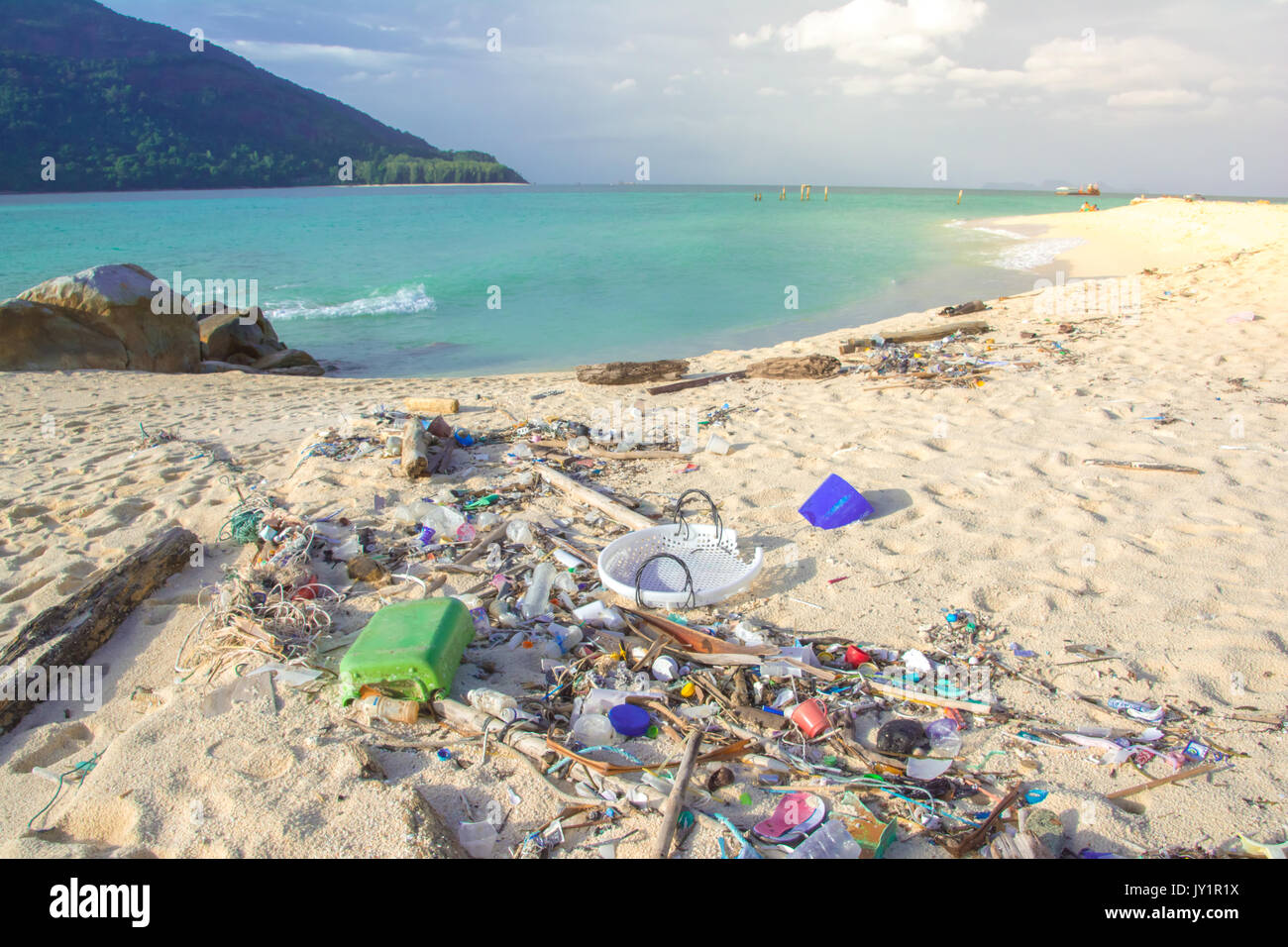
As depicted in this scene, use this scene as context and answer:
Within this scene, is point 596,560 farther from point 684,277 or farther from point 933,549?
point 684,277

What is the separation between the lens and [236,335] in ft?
38.2

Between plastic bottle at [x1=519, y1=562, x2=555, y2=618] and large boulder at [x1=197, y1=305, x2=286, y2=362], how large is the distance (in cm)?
1024

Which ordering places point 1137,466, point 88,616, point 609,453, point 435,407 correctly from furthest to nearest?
point 435,407, point 609,453, point 1137,466, point 88,616

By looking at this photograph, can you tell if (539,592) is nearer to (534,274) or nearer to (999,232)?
(534,274)

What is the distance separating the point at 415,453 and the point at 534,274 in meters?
18.0

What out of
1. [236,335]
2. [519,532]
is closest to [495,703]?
[519,532]

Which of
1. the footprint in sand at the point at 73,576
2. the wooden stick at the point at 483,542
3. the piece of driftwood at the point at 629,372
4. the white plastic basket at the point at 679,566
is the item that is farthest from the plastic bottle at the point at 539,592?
the piece of driftwood at the point at 629,372

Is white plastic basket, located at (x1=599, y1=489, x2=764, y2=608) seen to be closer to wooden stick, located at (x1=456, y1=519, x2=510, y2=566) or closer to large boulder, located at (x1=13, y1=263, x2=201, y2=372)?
wooden stick, located at (x1=456, y1=519, x2=510, y2=566)

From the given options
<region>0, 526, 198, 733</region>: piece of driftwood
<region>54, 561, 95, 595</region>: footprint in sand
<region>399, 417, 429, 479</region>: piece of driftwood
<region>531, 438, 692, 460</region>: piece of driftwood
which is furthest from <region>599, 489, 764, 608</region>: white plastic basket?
<region>54, 561, 95, 595</region>: footprint in sand

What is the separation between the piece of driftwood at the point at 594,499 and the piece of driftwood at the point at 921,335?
5022 millimetres

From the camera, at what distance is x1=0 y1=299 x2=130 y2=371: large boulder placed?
951 cm

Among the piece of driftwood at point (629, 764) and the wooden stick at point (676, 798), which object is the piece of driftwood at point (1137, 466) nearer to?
the piece of driftwood at point (629, 764)

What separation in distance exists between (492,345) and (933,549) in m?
11.2

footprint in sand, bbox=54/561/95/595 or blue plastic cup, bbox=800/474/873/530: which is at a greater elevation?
blue plastic cup, bbox=800/474/873/530
